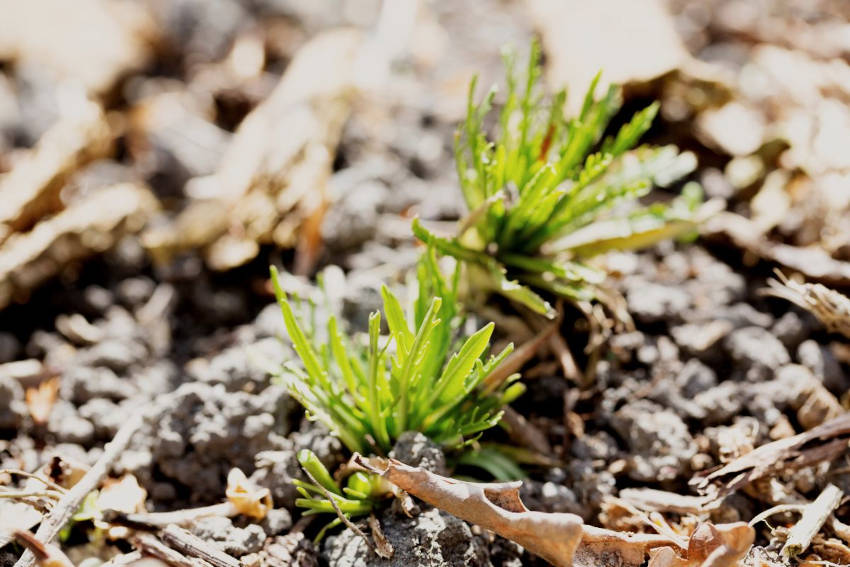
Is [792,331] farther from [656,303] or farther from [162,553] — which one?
[162,553]

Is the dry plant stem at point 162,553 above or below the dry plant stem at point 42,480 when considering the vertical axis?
below

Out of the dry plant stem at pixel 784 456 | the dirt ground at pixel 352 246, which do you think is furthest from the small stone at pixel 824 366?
the dry plant stem at pixel 784 456

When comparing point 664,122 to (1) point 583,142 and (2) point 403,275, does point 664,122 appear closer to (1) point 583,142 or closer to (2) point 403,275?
(1) point 583,142

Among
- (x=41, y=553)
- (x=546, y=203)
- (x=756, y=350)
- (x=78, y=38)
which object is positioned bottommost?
(x=756, y=350)

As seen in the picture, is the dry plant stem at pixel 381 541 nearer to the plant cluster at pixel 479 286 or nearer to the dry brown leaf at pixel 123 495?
the plant cluster at pixel 479 286

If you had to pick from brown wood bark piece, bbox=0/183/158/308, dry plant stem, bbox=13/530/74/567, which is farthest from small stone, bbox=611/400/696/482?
brown wood bark piece, bbox=0/183/158/308

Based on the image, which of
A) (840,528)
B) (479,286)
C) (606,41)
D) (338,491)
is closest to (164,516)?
(338,491)
